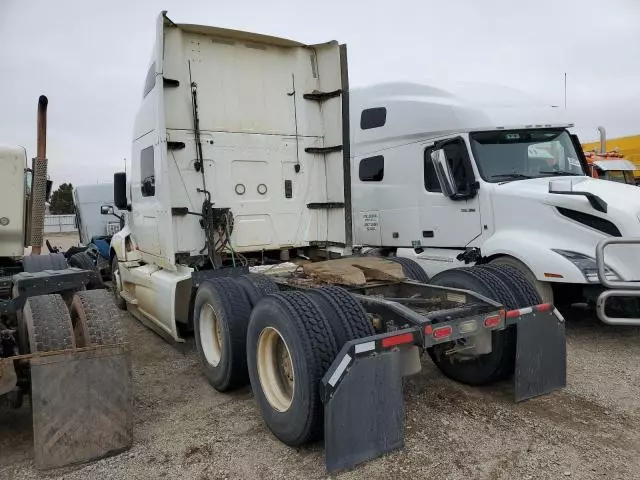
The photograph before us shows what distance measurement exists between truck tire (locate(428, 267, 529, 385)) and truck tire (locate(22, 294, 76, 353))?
8.83 feet

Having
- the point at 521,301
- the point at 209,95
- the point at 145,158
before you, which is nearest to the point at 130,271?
the point at 145,158

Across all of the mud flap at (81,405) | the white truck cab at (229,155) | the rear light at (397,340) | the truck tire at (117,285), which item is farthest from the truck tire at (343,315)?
the truck tire at (117,285)

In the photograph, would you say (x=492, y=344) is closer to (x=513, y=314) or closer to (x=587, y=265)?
(x=513, y=314)

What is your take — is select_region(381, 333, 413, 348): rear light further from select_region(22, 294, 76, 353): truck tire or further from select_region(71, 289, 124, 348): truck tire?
select_region(22, 294, 76, 353): truck tire

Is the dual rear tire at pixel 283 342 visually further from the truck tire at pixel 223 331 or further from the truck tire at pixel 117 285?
the truck tire at pixel 117 285

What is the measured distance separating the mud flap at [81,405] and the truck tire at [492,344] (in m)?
2.35

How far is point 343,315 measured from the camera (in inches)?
137

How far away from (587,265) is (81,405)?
4.77 m

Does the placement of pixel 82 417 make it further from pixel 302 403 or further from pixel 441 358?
pixel 441 358

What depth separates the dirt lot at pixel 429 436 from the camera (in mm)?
3201

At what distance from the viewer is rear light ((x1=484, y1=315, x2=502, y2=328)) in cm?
364

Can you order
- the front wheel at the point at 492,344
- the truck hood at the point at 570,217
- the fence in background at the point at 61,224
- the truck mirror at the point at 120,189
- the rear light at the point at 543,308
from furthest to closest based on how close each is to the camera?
the fence in background at the point at 61,224, the truck mirror at the point at 120,189, the truck hood at the point at 570,217, the front wheel at the point at 492,344, the rear light at the point at 543,308

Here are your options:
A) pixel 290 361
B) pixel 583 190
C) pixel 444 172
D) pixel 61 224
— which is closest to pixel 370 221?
pixel 444 172

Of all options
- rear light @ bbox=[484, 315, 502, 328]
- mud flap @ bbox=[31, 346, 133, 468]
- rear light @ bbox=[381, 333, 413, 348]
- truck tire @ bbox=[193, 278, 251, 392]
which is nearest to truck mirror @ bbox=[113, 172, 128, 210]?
truck tire @ bbox=[193, 278, 251, 392]
